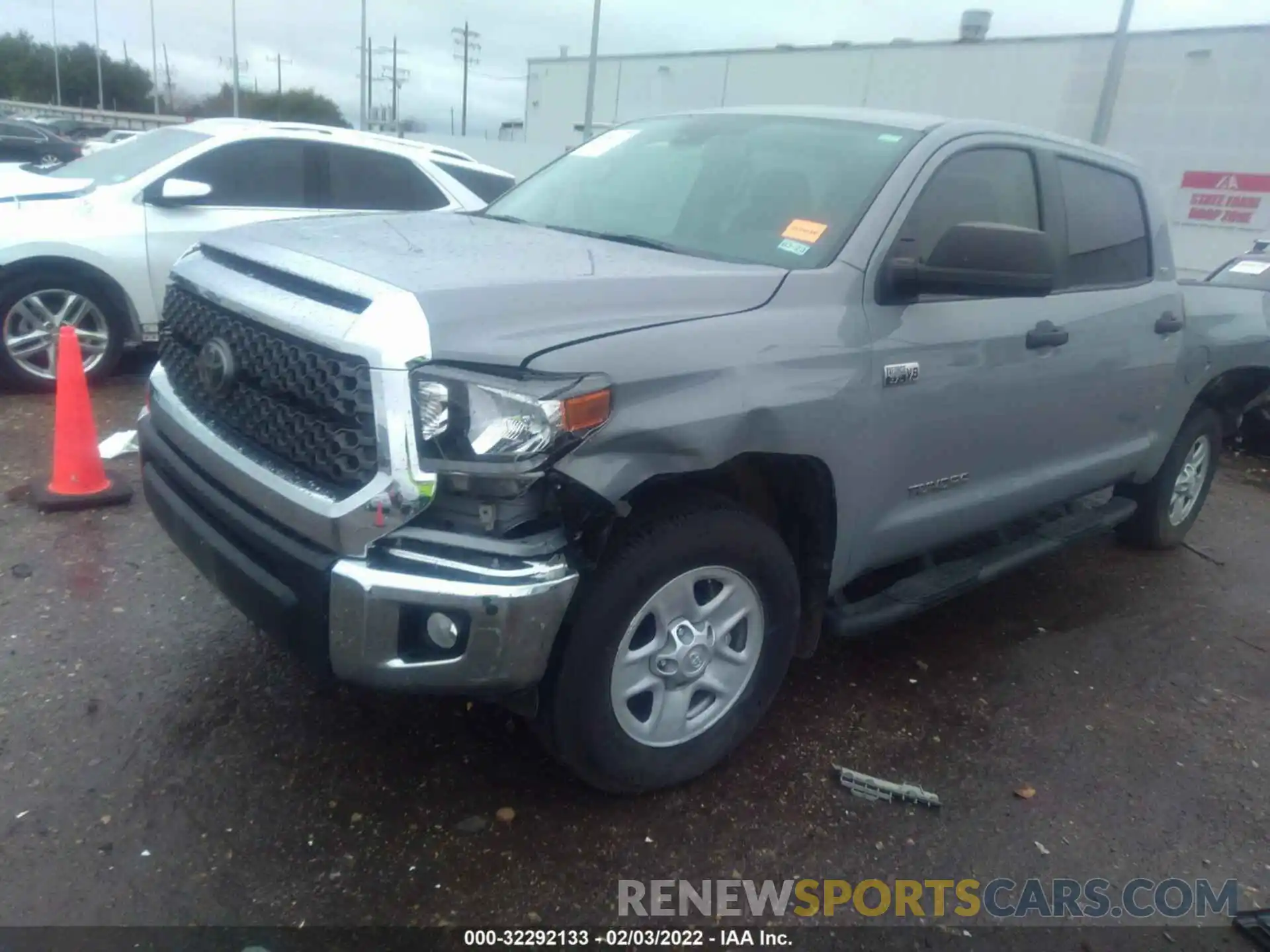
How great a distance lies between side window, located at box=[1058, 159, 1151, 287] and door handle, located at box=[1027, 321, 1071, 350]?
0.35 meters

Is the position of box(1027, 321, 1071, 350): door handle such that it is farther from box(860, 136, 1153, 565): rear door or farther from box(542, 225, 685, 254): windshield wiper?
box(542, 225, 685, 254): windshield wiper

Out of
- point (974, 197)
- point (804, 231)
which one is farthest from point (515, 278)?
point (974, 197)

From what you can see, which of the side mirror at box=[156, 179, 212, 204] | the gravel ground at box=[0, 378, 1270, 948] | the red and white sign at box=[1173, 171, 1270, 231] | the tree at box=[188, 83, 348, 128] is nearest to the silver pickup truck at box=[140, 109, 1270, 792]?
the gravel ground at box=[0, 378, 1270, 948]

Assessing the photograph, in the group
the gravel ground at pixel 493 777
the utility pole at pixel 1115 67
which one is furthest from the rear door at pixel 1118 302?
the utility pole at pixel 1115 67

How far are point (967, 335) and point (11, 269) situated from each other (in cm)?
546

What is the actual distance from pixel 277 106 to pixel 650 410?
71785mm

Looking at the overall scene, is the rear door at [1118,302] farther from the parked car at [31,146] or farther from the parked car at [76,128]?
the parked car at [76,128]

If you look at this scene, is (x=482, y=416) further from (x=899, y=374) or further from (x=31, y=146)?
(x=31, y=146)

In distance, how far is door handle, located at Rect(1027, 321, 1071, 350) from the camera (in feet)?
11.4

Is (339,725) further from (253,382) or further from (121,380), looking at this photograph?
(121,380)

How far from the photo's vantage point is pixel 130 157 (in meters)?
6.76

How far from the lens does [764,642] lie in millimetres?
2926

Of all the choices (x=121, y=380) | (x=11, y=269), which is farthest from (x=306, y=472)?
(x=121, y=380)

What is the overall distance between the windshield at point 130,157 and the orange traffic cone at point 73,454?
2633 millimetres
